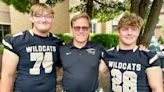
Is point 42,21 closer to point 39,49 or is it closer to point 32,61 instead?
point 39,49

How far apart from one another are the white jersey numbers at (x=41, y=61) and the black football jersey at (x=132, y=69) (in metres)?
0.69

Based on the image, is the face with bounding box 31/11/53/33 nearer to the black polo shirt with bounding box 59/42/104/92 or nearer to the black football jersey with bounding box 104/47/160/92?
the black polo shirt with bounding box 59/42/104/92

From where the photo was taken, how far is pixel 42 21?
10.7ft

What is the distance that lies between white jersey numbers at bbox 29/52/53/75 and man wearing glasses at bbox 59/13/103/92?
17 cm

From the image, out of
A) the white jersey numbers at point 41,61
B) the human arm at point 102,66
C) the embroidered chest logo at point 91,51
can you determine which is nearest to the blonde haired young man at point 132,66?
the human arm at point 102,66

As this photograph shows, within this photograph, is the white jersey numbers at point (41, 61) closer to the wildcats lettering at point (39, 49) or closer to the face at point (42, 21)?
the wildcats lettering at point (39, 49)

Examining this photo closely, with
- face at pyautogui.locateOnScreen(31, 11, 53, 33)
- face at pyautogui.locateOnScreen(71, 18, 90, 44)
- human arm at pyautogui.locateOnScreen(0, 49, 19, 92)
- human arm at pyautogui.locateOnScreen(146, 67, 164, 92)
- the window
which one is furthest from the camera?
the window

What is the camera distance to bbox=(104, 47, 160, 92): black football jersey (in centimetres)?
310

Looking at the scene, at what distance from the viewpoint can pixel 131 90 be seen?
3.14m

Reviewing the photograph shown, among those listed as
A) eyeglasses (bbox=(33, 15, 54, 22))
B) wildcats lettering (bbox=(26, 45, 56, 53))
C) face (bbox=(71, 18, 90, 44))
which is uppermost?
eyeglasses (bbox=(33, 15, 54, 22))

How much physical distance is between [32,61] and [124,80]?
975 mm

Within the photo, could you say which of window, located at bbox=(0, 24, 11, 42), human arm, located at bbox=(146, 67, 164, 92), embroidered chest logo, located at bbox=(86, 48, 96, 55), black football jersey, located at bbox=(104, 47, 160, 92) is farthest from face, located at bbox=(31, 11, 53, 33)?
window, located at bbox=(0, 24, 11, 42)

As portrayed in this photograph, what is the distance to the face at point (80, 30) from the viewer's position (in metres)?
3.40

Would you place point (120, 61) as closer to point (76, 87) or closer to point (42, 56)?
point (76, 87)
